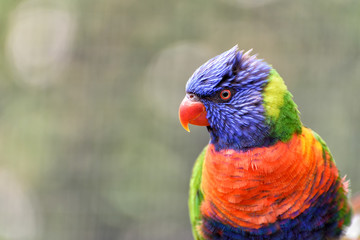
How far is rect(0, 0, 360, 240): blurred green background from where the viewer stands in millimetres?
2828

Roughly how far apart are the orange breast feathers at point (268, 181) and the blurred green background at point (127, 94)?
5.28 ft

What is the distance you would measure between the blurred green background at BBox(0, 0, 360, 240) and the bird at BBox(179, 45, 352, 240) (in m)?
1.60

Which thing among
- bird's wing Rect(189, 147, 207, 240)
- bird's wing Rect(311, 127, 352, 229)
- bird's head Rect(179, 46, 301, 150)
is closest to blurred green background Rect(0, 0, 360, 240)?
bird's wing Rect(189, 147, 207, 240)

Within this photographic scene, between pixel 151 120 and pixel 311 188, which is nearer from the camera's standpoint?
pixel 311 188

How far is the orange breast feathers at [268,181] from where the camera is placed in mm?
1161

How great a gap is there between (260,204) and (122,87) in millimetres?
1934

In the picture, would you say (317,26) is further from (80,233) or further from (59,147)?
(80,233)

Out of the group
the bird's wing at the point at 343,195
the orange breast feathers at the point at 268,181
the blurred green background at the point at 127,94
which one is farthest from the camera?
the blurred green background at the point at 127,94

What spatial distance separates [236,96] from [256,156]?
20cm

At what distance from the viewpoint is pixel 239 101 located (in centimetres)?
120

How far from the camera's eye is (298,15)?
2869 mm

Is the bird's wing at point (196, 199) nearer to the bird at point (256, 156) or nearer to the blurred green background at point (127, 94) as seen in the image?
the bird at point (256, 156)

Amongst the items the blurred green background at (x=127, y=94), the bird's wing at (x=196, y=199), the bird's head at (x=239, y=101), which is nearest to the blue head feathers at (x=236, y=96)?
the bird's head at (x=239, y=101)

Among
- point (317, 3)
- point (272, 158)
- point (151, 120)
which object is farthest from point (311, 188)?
point (317, 3)
